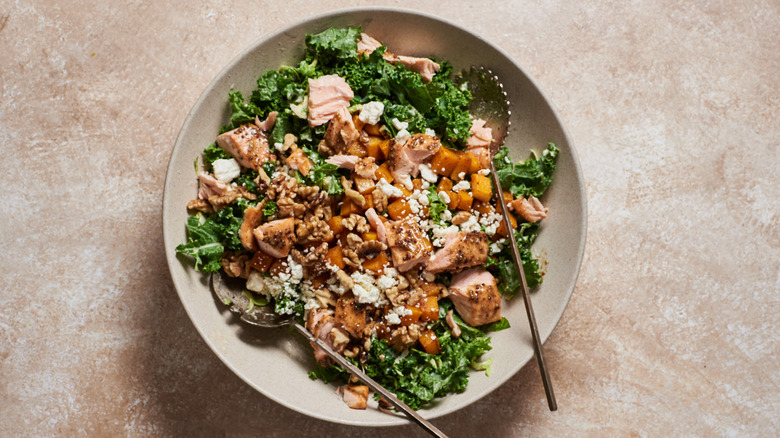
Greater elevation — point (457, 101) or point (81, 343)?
point (457, 101)

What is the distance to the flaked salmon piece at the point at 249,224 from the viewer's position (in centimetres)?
269

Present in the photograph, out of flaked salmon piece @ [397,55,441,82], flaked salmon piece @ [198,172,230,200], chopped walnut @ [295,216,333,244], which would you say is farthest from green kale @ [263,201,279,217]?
flaked salmon piece @ [397,55,441,82]

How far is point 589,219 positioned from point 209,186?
87.7 inches

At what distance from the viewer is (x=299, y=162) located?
272 centimetres

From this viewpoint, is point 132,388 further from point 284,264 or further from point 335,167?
→ point 335,167

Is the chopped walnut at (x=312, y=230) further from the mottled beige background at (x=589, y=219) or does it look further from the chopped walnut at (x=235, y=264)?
the mottled beige background at (x=589, y=219)

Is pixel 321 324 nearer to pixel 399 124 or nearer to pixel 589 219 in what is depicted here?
pixel 399 124

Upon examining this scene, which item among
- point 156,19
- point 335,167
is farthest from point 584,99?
point 156,19

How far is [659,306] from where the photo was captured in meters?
3.36

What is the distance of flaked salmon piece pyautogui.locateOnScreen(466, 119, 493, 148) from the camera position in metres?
2.90

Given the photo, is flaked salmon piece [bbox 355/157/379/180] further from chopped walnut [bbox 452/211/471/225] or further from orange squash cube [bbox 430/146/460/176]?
chopped walnut [bbox 452/211/471/225]

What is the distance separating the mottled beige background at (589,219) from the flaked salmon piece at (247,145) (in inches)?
27.1

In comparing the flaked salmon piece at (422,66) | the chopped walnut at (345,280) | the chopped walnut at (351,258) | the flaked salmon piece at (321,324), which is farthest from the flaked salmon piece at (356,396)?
the flaked salmon piece at (422,66)

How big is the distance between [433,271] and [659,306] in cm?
158
